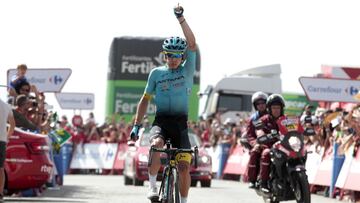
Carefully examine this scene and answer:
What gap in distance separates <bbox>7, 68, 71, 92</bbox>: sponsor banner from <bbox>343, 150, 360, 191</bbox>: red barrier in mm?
8584

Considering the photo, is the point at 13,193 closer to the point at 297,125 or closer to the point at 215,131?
the point at 297,125

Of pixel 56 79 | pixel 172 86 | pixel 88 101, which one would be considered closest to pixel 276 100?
pixel 172 86

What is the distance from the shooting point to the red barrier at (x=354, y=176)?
23.0 meters

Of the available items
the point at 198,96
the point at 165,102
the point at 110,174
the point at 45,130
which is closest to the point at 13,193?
the point at 45,130

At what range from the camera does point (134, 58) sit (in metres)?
54.3

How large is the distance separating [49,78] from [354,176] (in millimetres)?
9265

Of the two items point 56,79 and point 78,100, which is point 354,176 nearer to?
point 56,79

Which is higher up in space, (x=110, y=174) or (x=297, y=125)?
(x=297, y=125)

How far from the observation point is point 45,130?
78.4ft

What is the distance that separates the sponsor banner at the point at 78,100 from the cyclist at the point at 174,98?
3351 centimetres

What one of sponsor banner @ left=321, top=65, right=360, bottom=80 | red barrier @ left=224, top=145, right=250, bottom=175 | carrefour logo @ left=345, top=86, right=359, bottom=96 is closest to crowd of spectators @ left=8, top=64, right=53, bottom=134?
carrefour logo @ left=345, top=86, right=359, bottom=96

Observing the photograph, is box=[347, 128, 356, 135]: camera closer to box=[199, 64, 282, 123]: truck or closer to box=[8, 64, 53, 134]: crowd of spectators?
box=[8, 64, 53, 134]: crowd of spectators

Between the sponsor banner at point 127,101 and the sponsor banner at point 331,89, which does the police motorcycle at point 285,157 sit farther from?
the sponsor banner at point 127,101

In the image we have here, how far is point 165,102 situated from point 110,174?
27.9 meters
